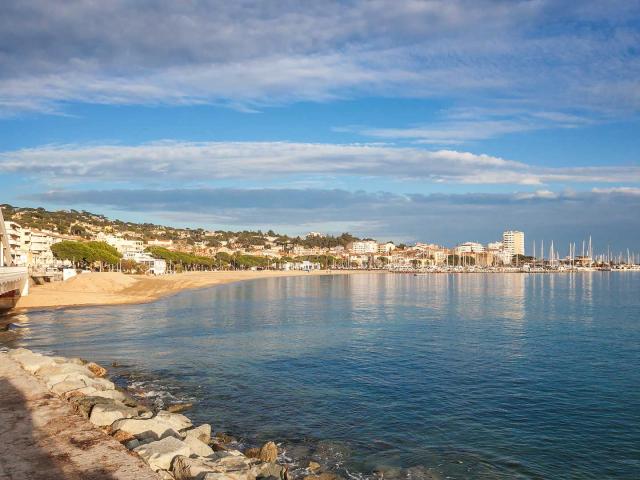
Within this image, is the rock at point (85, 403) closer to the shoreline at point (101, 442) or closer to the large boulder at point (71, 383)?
the shoreline at point (101, 442)

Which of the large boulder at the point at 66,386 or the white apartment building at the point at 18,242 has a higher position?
the white apartment building at the point at 18,242

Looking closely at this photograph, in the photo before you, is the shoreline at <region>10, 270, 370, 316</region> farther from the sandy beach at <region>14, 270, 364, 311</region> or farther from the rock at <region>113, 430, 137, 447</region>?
the rock at <region>113, 430, 137, 447</region>

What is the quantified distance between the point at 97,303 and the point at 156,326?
20.4 m

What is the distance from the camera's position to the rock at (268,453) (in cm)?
1374

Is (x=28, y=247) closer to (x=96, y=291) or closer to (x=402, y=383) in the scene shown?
(x=96, y=291)

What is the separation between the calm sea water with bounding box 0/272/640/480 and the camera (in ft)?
49.1

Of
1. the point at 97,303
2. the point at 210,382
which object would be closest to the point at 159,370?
the point at 210,382

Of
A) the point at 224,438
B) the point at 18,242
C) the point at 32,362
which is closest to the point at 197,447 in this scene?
the point at 224,438

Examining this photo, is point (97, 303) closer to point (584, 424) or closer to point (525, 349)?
point (525, 349)

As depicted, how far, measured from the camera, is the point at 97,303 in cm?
5844

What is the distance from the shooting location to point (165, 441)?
38.2ft

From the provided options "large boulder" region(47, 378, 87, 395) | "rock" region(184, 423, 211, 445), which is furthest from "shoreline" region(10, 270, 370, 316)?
"rock" region(184, 423, 211, 445)

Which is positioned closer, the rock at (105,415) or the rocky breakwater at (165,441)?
the rocky breakwater at (165,441)

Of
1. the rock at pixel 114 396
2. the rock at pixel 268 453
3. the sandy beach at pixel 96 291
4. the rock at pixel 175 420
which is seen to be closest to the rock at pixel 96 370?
the rock at pixel 114 396
